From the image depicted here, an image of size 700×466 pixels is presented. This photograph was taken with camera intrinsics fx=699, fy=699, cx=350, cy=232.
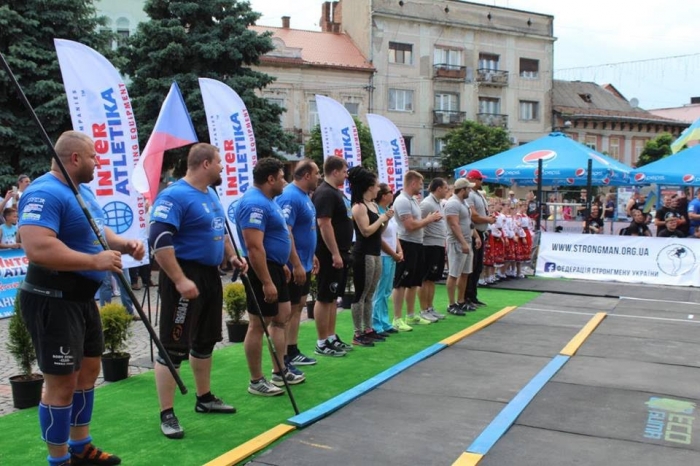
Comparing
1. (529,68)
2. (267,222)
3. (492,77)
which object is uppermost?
(529,68)

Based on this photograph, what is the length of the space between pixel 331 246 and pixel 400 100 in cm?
3947

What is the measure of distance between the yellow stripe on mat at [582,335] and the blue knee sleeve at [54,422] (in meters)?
5.37

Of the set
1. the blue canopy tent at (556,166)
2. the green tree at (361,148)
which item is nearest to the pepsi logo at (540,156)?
the blue canopy tent at (556,166)

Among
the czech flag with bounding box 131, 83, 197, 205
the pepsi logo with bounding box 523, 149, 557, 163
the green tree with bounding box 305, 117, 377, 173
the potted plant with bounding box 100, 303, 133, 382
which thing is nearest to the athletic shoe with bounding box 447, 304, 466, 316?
the potted plant with bounding box 100, 303, 133, 382

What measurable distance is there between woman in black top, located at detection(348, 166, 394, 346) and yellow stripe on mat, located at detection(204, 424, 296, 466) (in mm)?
Answer: 3136

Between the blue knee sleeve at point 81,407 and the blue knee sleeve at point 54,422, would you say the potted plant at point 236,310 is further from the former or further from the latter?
the blue knee sleeve at point 54,422

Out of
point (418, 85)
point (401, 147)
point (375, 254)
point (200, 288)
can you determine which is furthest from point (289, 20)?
point (200, 288)

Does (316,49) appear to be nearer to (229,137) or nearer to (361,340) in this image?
(229,137)

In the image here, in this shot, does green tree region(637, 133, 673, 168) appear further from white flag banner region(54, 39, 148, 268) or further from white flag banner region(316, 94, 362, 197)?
white flag banner region(54, 39, 148, 268)

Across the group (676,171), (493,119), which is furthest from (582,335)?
(493,119)

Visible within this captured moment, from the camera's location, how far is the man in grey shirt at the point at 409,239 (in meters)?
8.84

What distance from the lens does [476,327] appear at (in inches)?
360

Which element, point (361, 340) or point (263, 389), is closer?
point (263, 389)

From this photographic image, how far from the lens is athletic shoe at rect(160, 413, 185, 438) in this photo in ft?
16.1
